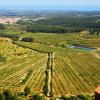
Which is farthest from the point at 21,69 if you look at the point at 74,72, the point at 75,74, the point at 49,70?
the point at 75,74

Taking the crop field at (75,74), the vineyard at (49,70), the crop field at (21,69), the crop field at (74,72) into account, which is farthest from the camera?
the crop field at (21,69)

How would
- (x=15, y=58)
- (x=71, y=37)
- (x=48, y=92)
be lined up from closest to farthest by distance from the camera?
(x=48, y=92) → (x=15, y=58) → (x=71, y=37)

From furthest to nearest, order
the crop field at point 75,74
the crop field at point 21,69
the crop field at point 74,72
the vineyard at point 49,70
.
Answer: the crop field at point 21,69 < the vineyard at point 49,70 < the crop field at point 74,72 < the crop field at point 75,74

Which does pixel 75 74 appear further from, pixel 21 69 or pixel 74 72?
pixel 21 69

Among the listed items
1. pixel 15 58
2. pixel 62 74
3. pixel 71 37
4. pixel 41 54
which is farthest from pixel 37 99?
pixel 71 37

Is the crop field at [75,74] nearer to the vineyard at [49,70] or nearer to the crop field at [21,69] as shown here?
the vineyard at [49,70]

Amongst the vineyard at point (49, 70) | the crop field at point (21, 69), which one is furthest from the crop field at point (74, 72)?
the crop field at point (21, 69)

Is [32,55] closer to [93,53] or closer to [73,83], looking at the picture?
[93,53]

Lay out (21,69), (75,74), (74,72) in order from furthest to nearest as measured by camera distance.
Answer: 1. (21,69)
2. (74,72)
3. (75,74)

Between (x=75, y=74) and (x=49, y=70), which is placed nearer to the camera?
(x=75, y=74)

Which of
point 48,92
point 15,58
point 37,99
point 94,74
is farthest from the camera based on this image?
point 15,58

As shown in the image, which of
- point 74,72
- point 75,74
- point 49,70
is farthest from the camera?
point 49,70
